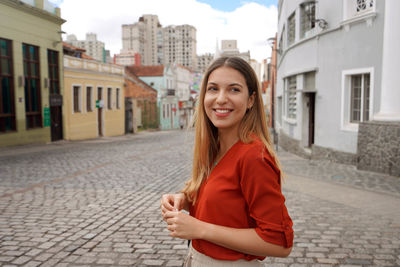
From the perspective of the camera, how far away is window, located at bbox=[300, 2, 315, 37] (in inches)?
538

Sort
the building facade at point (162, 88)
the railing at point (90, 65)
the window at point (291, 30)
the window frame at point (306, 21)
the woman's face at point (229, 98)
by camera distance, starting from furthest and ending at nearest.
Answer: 1. the building facade at point (162, 88)
2. the railing at point (90, 65)
3. the window at point (291, 30)
4. the window frame at point (306, 21)
5. the woman's face at point (229, 98)

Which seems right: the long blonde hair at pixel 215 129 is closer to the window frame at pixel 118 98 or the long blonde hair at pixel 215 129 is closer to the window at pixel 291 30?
the window at pixel 291 30

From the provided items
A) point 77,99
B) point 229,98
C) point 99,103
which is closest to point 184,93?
point 99,103

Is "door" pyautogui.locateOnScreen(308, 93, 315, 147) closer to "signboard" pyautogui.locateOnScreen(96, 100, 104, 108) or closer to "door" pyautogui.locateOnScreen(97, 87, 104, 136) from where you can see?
"signboard" pyautogui.locateOnScreen(96, 100, 104, 108)

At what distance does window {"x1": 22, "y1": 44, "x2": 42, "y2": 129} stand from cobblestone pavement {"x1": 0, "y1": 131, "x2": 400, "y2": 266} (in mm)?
10023

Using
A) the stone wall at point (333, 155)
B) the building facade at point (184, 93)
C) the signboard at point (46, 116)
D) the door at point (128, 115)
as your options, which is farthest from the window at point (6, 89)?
the building facade at point (184, 93)

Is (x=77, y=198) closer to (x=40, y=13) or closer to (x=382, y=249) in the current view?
(x=382, y=249)

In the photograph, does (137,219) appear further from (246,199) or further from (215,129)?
(246,199)

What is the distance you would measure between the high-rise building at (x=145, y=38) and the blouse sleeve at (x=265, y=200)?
5014 inches

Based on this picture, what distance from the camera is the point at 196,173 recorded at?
2049mm

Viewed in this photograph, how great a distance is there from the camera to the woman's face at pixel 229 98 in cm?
180

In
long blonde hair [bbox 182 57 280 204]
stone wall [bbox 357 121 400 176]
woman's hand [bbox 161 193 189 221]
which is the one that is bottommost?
stone wall [bbox 357 121 400 176]

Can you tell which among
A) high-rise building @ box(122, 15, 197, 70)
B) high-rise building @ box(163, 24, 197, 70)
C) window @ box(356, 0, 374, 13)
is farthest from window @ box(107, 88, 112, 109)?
high-rise building @ box(163, 24, 197, 70)

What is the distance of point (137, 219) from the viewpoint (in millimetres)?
5906
